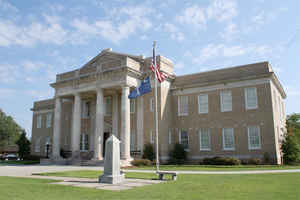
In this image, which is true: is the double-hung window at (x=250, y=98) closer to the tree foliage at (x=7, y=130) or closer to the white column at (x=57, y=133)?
the white column at (x=57, y=133)

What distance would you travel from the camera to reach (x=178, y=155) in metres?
29.7

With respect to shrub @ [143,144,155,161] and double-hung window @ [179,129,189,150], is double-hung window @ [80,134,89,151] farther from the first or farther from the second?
double-hung window @ [179,129,189,150]

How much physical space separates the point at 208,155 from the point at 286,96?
1541 cm

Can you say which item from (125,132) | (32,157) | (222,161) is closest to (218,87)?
(222,161)

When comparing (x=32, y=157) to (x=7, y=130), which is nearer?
(x=32, y=157)

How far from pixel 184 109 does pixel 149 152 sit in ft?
21.7

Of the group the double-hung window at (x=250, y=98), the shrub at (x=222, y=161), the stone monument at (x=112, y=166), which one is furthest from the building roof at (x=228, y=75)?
the stone monument at (x=112, y=166)

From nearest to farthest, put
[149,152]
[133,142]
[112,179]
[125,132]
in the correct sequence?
1. [112,179]
2. [125,132]
3. [149,152]
4. [133,142]

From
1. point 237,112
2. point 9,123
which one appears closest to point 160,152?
point 237,112

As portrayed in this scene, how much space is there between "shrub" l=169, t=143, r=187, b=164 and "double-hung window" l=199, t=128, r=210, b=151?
208 centimetres

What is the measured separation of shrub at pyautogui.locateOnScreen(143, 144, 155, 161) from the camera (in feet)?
96.1

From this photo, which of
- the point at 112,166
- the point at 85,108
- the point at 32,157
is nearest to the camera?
the point at 112,166

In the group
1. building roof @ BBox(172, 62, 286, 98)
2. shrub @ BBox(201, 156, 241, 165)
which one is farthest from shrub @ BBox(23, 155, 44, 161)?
shrub @ BBox(201, 156, 241, 165)

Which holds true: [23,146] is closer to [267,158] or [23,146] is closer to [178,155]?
[178,155]
